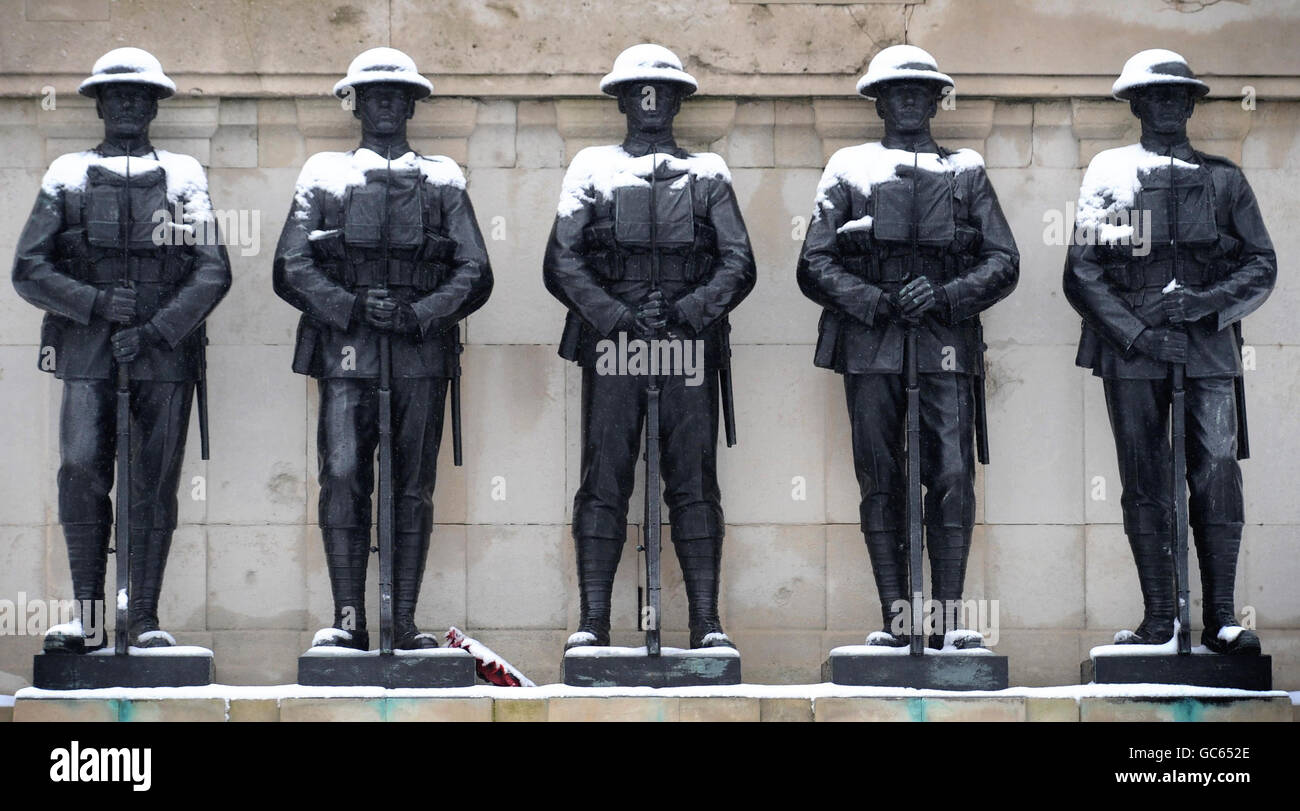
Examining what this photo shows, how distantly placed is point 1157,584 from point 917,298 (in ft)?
6.38

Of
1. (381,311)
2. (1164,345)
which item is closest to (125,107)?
(381,311)

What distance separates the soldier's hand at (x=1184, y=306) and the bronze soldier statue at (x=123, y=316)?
4766mm

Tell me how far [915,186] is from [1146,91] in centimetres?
133

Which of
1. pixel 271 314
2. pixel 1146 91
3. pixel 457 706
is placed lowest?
pixel 457 706

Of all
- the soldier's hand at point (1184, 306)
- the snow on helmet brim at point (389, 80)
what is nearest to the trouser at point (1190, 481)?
the soldier's hand at point (1184, 306)

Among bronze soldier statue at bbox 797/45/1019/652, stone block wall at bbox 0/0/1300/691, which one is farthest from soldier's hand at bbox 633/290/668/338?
stone block wall at bbox 0/0/1300/691

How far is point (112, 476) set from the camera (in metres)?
12.2

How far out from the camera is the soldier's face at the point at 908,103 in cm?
1238

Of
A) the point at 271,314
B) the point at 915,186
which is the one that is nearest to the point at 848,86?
the point at 915,186

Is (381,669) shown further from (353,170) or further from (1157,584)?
(1157,584)

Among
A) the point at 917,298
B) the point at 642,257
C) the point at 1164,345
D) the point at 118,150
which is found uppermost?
the point at 118,150

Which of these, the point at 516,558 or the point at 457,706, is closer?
the point at 457,706

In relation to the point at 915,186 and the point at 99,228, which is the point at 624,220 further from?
the point at 99,228

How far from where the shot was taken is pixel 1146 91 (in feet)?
40.8
